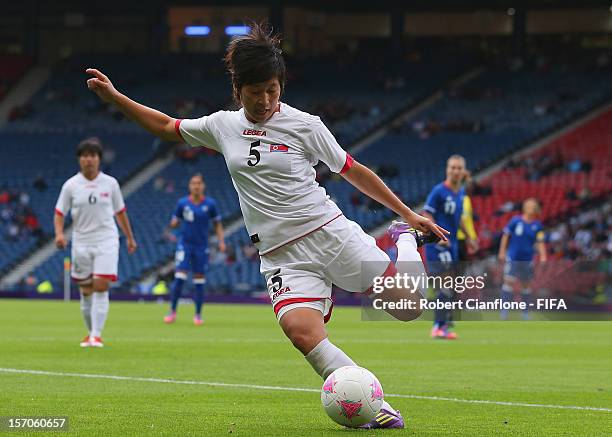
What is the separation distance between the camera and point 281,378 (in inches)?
443

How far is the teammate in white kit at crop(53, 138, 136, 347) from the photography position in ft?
48.8

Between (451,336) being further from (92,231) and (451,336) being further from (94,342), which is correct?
(92,231)

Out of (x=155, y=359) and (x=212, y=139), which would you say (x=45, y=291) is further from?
(x=212, y=139)

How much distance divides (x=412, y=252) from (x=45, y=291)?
3031 centimetres

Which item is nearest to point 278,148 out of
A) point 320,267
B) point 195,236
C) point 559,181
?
point 320,267

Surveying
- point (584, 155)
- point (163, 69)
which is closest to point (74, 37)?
point (163, 69)

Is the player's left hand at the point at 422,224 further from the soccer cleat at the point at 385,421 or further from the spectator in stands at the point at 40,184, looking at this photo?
the spectator in stands at the point at 40,184

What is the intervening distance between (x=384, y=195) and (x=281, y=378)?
4.39 meters

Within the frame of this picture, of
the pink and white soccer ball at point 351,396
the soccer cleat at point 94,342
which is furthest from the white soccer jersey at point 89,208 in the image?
the pink and white soccer ball at point 351,396

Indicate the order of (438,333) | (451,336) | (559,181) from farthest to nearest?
(559,181) < (438,333) < (451,336)

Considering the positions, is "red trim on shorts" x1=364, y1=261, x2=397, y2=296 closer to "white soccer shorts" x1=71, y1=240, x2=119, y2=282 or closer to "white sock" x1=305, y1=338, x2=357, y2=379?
"white sock" x1=305, y1=338, x2=357, y2=379

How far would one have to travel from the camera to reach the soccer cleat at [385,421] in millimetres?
7402

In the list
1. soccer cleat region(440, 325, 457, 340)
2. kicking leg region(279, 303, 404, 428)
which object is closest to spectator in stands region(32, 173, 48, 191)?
soccer cleat region(440, 325, 457, 340)

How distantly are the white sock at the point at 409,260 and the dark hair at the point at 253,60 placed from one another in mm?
1345
